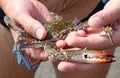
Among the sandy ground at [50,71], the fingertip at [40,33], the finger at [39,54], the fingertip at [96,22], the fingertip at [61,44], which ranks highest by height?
the fingertip at [96,22]

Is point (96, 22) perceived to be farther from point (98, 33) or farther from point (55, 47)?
point (55, 47)

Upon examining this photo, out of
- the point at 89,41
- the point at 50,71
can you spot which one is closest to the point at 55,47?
the point at 89,41

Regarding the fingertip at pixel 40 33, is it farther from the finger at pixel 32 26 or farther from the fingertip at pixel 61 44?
the fingertip at pixel 61 44

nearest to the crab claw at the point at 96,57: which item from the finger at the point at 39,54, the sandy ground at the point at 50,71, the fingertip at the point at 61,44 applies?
the fingertip at the point at 61,44

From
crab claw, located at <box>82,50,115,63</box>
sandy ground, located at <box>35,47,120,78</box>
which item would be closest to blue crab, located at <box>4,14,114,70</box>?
crab claw, located at <box>82,50,115,63</box>

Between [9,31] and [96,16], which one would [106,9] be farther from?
Answer: [9,31]

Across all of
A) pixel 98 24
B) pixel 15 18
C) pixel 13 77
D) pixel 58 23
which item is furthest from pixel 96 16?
pixel 13 77
